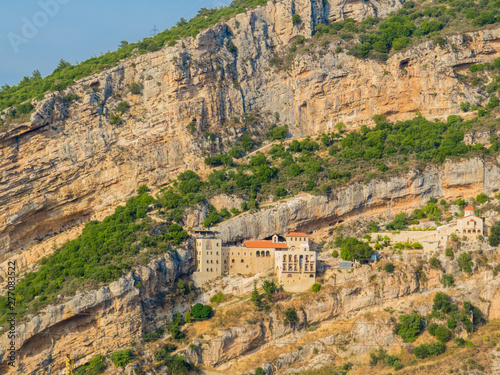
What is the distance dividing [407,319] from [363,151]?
2073 centimetres

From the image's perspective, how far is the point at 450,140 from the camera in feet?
255

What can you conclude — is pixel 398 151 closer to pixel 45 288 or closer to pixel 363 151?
pixel 363 151

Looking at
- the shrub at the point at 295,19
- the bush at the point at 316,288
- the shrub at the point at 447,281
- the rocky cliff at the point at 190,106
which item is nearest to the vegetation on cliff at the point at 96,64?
the rocky cliff at the point at 190,106

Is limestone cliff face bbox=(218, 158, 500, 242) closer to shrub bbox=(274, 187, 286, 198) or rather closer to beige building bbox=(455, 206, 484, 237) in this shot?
shrub bbox=(274, 187, 286, 198)

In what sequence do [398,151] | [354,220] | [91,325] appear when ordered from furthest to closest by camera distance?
1. [398,151]
2. [354,220]
3. [91,325]

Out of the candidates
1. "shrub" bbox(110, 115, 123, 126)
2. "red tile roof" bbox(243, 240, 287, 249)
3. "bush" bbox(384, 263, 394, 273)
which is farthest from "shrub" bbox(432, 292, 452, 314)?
"shrub" bbox(110, 115, 123, 126)

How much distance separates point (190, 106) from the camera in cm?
8175

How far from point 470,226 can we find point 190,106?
2906cm

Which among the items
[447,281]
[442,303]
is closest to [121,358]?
[442,303]

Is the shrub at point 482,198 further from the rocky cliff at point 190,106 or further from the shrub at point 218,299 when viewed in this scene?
the shrub at point 218,299

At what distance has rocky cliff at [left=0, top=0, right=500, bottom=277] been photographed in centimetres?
7600

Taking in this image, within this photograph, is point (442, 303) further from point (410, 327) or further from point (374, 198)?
point (374, 198)

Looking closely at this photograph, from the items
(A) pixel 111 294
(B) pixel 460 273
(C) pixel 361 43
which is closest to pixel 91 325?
(A) pixel 111 294

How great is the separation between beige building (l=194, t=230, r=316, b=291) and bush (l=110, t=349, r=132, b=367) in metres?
9.26
